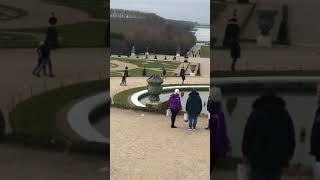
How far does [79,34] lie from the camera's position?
4398 mm

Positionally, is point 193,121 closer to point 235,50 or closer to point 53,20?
point 235,50

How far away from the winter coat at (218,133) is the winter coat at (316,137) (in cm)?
68

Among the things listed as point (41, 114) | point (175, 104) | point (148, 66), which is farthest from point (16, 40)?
point (148, 66)

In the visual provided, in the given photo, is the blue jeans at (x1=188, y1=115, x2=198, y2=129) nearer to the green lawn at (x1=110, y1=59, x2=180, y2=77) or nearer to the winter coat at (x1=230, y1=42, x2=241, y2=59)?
the green lawn at (x1=110, y1=59, x2=180, y2=77)

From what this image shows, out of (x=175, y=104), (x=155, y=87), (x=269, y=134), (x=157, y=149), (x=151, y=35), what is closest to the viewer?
(x=269, y=134)

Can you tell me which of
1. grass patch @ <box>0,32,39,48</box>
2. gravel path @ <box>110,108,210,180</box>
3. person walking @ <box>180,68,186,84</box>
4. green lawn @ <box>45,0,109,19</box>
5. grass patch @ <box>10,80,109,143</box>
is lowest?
gravel path @ <box>110,108,210,180</box>

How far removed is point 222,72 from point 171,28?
6.56 meters

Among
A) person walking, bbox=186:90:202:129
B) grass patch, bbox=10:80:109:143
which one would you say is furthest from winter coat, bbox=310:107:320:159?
person walking, bbox=186:90:202:129

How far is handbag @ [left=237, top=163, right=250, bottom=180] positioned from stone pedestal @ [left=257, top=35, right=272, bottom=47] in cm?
98

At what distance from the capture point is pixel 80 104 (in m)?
4.50

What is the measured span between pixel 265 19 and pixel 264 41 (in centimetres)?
18

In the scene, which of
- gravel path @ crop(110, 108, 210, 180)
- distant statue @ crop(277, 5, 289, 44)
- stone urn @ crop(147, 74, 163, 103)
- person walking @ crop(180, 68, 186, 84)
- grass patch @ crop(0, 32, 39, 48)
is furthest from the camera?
person walking @ crop(180, 68, 186, 84)

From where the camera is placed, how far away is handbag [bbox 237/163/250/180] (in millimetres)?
4320

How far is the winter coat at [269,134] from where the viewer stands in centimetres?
420
